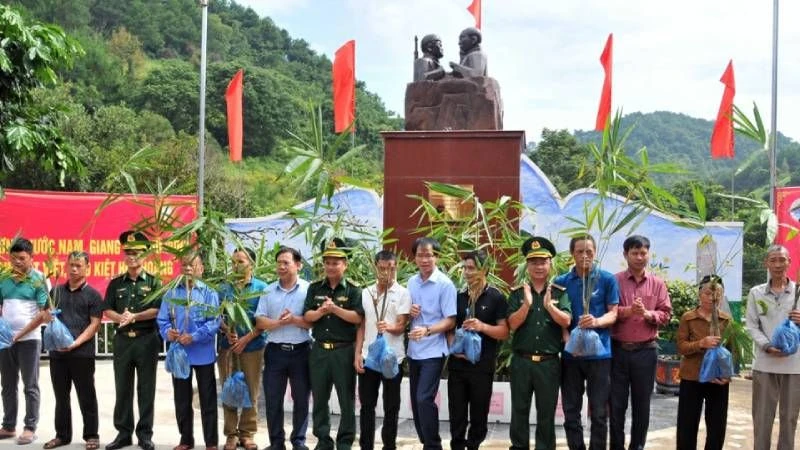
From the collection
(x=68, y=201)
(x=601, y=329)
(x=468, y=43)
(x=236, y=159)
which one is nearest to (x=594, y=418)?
(x=601, y=329)

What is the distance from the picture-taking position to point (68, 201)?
964cm

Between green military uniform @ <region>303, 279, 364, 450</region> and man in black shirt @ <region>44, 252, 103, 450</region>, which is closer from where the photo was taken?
green military uniform @ <region>303, 279, 364, 450</region>

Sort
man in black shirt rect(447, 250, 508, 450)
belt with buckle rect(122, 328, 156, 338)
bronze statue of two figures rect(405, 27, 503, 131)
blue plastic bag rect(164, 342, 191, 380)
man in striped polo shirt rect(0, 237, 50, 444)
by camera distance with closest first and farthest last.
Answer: man in black shirt rect(447, 250, 508, 450), blue plastic bag rect(164, 342, 191, 380), belt with buckle rect(122, 328, 156, 338), man in striped polo shirt rect(0, 237, 50, 444), bronze statue of two figures rect(405, 27, 503, 131)

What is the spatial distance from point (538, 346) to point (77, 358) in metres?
2.82

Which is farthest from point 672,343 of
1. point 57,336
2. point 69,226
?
point 69,226

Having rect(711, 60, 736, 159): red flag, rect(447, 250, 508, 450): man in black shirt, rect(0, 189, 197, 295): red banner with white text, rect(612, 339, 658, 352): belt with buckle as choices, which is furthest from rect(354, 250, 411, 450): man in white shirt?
rect(711, 60, 736, 159): red flag

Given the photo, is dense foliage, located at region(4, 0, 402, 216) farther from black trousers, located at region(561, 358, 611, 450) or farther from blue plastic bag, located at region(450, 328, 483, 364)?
black trousers, located at region(561, 358, 611, 450)

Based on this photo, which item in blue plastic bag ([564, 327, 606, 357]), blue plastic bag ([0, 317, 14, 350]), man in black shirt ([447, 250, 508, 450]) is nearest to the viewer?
blue plastic bag ([564, 327, 606, 357])

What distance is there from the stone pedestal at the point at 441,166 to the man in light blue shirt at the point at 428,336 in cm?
309

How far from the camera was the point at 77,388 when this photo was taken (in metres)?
5.26

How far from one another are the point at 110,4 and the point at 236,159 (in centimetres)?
4240

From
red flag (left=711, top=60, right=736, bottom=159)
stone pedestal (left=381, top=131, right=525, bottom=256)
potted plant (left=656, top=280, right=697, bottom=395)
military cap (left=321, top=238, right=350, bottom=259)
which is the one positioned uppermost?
red flag (left=711, top=60, right=736, bottom=159)

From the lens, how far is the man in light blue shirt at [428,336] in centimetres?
470

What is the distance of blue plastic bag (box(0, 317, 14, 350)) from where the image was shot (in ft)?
17.4
